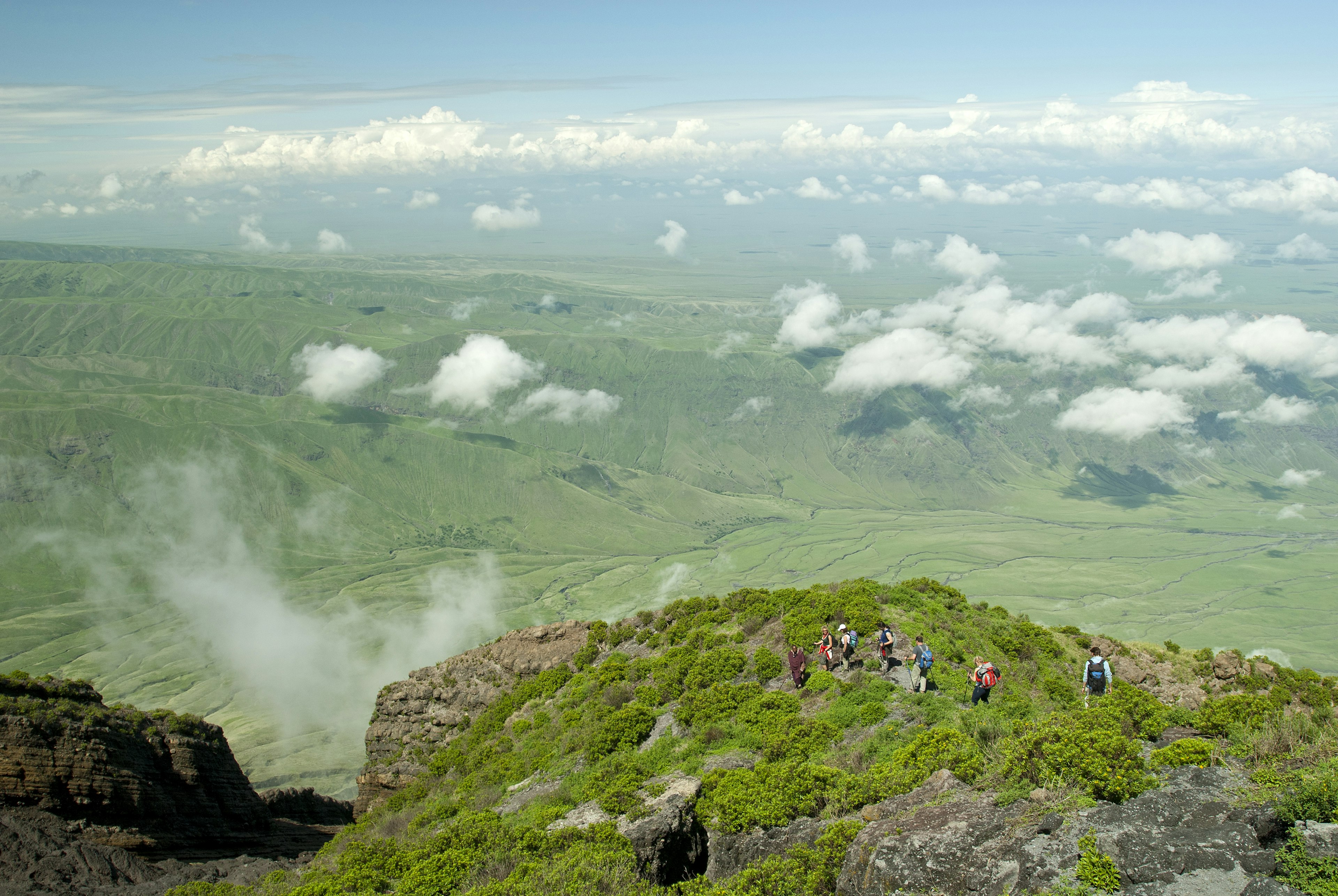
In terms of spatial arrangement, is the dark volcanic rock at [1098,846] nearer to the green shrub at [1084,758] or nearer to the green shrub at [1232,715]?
the green shrub at [1084,758]

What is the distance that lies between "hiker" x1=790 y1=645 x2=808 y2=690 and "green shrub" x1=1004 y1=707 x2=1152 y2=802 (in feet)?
44.8

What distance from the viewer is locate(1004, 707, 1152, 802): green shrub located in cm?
1586

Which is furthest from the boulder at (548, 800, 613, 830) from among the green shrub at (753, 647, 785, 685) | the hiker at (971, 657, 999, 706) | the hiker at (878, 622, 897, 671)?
the hiker at (971, 657, 999, 706)

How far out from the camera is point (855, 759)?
24453mm

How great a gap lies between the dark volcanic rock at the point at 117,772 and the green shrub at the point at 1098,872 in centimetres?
4071

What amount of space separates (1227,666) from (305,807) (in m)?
54.7

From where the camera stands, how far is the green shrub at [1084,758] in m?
15.9

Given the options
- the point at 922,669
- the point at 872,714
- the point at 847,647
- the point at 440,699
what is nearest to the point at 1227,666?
the point at 922,669

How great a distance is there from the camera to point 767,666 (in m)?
34.8

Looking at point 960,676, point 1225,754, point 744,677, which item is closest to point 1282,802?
point 1225,754

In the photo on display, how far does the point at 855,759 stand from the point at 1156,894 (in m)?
11.9

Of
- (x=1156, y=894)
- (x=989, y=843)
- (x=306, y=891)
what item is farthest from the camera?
(x=306, y=891)

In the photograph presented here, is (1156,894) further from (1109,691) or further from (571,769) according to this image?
(571,769)

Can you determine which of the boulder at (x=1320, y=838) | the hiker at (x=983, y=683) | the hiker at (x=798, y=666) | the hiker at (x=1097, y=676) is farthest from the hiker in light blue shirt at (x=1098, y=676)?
the boulder at (x=1320, y=838)
